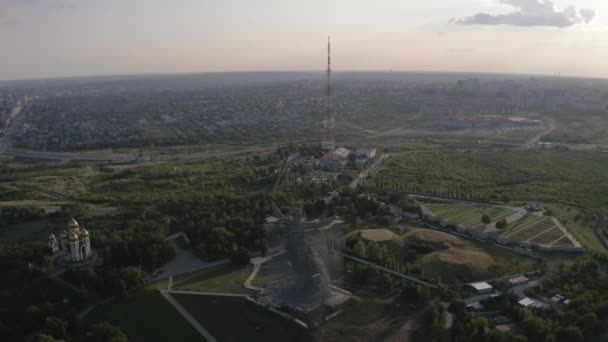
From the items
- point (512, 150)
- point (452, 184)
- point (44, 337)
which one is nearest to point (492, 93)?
point (512, 150)

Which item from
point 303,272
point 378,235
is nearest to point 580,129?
point 378,235

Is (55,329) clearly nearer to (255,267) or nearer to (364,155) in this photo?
(255,267)

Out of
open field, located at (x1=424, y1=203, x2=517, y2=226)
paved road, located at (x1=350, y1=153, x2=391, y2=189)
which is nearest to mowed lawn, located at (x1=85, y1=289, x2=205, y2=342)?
open field, located at (x1=424, y1=203, x2=517, y2=226)

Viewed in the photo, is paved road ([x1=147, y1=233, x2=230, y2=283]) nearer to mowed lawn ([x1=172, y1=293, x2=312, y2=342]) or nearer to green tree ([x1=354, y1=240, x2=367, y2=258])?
mowed lawn ([x1=172, y1=293, x2=312, y2=342])

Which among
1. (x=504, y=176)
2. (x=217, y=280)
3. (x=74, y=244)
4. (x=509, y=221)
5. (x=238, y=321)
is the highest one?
(x=74, y=244)

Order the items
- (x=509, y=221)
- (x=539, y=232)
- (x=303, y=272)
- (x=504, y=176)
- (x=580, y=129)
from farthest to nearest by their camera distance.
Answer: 1. (x=580, y=129)
2. (x=504, y=176)
3. (x=509, y=221)
4. (x=539, y=232)
5. (x=303, y=272)

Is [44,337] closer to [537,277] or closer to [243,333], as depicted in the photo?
[243,333]
